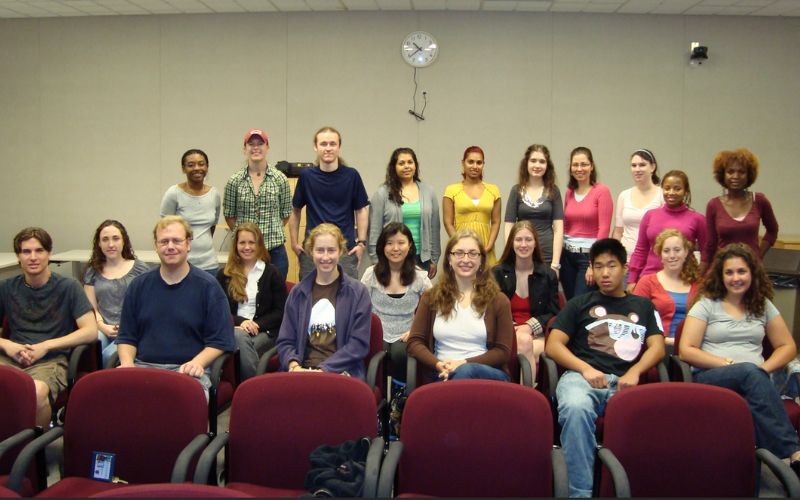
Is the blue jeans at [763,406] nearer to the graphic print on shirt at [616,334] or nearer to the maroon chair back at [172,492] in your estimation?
the graphic print on shirt at [616,334]

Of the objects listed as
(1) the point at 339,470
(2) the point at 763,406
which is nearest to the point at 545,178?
(2) the point at 763,406

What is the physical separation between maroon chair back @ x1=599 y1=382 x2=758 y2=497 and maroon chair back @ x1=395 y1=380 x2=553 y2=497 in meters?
0.25

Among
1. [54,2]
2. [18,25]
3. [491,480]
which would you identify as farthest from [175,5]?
[491,480]

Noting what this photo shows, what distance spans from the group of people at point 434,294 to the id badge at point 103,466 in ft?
1.96

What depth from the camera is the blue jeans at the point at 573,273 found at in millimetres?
4289

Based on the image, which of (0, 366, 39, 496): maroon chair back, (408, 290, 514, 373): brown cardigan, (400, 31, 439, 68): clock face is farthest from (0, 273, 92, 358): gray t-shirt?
(400, 31, 439, 68): clock face

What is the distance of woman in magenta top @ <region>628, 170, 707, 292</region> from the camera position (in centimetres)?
398

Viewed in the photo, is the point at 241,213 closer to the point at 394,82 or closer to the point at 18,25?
the point at 394,82

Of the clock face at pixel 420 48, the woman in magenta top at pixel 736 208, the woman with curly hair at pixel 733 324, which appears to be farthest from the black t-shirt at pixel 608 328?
the clock face at pixel 420 48

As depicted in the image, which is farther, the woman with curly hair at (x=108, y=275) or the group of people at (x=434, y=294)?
the woman with curly hair at (x=108, y=275)

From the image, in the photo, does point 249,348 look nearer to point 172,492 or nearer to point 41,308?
point 41,308

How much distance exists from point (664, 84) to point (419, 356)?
5179 millimetres

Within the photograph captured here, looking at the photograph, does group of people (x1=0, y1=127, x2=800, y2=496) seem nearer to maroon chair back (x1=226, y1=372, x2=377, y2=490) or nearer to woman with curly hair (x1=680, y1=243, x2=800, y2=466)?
woman with curly hair (x1=680, y1=243, x2=800, y2=466)

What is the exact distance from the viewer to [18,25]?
23.7 feet
